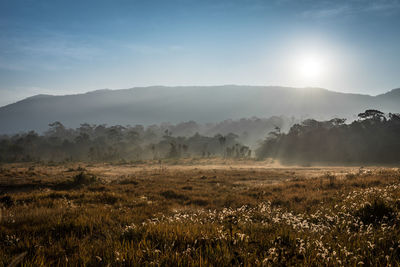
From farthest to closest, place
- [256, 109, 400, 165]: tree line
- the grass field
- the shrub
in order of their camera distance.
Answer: [256, 109, 400, 165]: tree line → the shrub → the grass field

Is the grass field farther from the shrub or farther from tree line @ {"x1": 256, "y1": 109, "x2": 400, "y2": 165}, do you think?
tree line @ {"x1": 256, "y1": 109, "x2": 400, "y2": 165}

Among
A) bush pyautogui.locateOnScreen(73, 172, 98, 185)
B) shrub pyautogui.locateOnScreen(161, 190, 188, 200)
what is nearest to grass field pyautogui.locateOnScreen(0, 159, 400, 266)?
shrub pyautogui.locateOnScreen(161, 190, 188, 200)

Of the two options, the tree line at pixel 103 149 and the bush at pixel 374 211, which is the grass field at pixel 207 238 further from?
Result: the tree line at pixel 103 149

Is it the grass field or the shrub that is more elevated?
the grass field

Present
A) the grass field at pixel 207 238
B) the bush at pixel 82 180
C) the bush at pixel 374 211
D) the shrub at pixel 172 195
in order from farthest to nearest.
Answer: the bush at pixel 82 180
the shrub at pixel 172 195
the bush at pixel 374 211
the grass field at pixel 207 238

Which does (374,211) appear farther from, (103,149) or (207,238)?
(103,149)

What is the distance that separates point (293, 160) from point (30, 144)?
102 meters

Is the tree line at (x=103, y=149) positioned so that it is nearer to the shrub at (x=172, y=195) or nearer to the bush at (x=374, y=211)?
the shrub at (x=172, y=195)

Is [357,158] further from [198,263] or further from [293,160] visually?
[198,263]

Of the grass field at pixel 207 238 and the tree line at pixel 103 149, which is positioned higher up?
the grass field at pixel 207 238

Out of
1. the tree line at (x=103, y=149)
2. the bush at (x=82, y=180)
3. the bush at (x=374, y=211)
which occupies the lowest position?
the tree line at (x=103, y=149)

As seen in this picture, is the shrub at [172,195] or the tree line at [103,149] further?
the tree line at [103,149]

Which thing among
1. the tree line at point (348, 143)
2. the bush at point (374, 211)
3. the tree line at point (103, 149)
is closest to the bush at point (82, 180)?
the bush at point (374, 211)

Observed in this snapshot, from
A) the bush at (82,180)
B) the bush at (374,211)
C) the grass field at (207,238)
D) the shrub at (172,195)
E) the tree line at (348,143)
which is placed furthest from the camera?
the tree line at (348,143)
